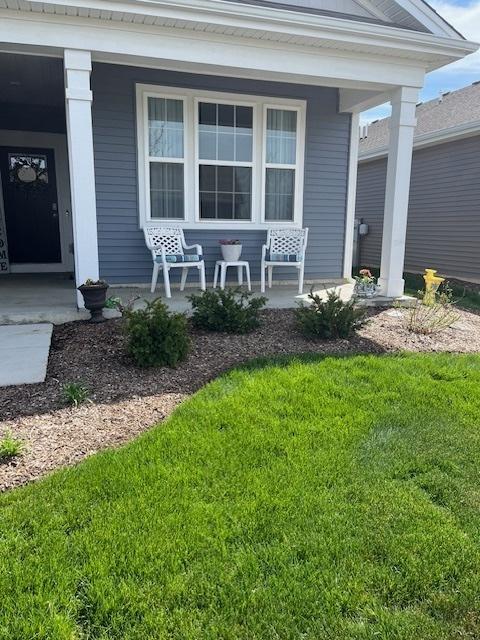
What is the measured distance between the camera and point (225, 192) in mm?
6719

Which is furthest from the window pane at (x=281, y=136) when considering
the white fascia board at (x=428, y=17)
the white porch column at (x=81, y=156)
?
the white porch column at (x=81, y=156)

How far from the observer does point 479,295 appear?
24.7 ft

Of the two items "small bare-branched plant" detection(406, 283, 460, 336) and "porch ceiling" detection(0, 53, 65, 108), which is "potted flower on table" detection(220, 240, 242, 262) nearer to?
"small bare-branched plant" detection(406, 283, 460, 336)

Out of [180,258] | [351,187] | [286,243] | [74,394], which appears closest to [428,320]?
[286,243]

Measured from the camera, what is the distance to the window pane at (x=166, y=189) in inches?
251

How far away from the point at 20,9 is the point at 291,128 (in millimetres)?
3705

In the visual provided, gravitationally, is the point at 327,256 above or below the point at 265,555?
above

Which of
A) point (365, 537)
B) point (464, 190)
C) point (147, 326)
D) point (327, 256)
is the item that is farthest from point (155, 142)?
point (464, 190)

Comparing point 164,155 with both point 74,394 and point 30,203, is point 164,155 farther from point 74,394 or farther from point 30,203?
point 74,394

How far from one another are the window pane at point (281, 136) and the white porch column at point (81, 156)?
2.87m

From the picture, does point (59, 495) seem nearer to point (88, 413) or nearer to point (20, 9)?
point (88, 413)

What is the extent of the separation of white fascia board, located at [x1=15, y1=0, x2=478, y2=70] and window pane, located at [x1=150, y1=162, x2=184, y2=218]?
2.03 metres

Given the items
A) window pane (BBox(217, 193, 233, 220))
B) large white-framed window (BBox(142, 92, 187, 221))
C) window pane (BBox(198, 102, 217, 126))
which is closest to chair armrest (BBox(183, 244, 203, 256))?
large white-framed window (BBox(142, 92, 187, 221))

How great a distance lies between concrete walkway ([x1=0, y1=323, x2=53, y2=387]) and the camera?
3.33 meters
